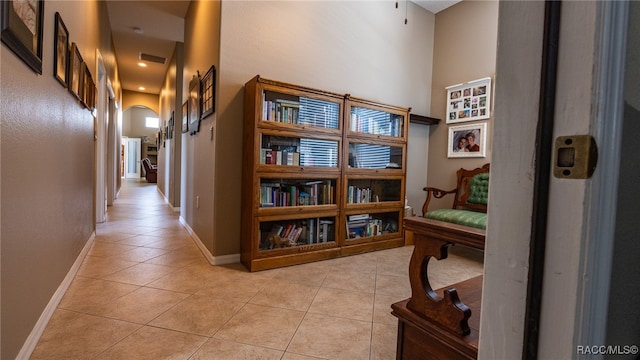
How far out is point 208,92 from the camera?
9.61 feet

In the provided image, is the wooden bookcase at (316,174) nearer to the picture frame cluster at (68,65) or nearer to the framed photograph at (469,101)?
the framed photograph at (469,101)

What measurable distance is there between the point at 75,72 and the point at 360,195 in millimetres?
2686

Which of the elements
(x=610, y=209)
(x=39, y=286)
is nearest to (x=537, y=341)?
(x=610, y=209)

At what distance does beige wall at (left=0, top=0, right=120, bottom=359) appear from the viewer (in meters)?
1.14

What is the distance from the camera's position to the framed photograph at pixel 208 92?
108 inches

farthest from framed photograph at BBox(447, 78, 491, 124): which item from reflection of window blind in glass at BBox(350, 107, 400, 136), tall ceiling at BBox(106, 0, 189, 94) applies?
tall ceiling at BBox(106, 0, 189, 94)

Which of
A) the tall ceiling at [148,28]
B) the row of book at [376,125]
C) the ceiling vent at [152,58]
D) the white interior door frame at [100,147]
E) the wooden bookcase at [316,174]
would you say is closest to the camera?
the wooden bookcase at [316,174]

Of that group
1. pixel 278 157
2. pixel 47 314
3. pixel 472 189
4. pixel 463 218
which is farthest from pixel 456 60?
pixel 47 314

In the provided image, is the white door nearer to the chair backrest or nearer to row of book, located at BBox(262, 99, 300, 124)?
row of book, located at BBox(262, 99, 300, 124)

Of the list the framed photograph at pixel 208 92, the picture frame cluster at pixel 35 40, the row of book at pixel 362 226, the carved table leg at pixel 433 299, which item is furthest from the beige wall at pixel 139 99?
the carved table leg at pixel 433 299

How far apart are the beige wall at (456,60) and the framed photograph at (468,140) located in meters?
0.06

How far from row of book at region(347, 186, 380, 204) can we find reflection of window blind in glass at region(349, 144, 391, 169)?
0.84ft

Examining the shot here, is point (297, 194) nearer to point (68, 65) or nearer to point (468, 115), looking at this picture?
point (68, 65)

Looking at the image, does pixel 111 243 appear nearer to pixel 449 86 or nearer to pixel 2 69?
pixel 2 69
